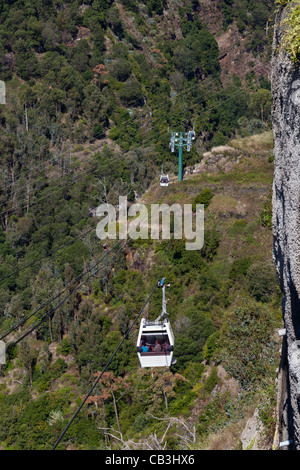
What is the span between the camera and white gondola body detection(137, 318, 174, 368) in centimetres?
Answer: 1552

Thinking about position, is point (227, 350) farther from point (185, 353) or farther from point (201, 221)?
point (201, 221)

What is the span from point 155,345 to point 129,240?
19022mm

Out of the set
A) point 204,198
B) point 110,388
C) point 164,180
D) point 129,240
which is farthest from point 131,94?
point 110,388

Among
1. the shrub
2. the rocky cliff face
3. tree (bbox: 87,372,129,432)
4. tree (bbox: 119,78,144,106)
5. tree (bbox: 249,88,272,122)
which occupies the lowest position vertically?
tree (bbox: 87,372,129,432)

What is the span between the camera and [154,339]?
16.9 meters

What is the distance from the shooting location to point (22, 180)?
188 feet

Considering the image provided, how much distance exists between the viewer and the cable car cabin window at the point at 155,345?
51.0 feet

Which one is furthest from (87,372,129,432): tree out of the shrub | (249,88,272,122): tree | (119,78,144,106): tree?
(119,78,144,106): tree

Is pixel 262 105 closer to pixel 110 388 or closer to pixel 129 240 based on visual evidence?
pixel 129 240

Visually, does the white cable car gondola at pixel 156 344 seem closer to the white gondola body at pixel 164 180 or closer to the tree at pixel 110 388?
the tree at pixel 110 388

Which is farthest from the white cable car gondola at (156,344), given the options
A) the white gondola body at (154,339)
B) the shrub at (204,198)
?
the shrub at (204,198)

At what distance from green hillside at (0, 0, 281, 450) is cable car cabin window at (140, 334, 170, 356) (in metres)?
2.35

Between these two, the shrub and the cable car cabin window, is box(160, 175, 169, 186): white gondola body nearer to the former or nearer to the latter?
the shrub

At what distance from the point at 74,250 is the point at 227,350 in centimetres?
2902
